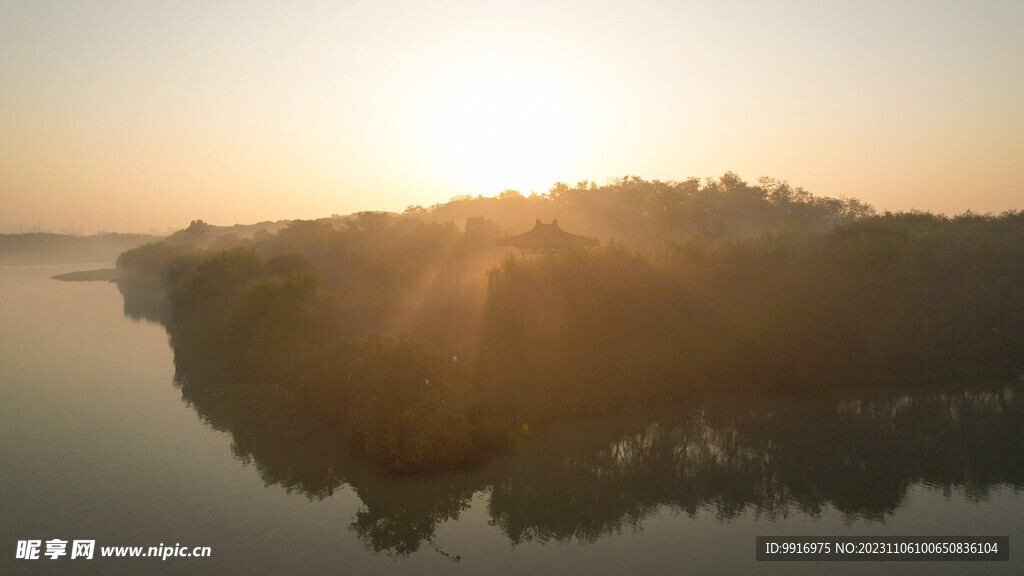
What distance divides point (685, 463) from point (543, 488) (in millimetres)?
3609

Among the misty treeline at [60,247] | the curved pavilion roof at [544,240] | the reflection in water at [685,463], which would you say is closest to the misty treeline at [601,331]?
the reflection in water at [685,463]

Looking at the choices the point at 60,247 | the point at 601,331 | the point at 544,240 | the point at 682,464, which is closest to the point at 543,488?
the point at 682,464

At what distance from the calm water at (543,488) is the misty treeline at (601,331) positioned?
989mm

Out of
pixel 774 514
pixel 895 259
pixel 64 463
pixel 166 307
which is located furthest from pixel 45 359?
pixel 895 259

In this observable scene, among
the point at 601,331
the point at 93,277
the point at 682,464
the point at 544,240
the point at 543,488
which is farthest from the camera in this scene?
the point at 93,277

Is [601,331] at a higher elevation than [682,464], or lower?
higher

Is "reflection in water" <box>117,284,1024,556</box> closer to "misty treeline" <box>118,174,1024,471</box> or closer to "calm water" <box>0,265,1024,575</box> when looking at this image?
"calm water" <box>0,265,1024,575</box>

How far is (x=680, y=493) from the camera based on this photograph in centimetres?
1264

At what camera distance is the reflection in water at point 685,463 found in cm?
1177

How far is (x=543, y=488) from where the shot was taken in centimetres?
1260

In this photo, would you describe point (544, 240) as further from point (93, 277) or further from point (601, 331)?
point (93, 277)

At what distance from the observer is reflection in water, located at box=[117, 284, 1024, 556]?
11.8 meters
